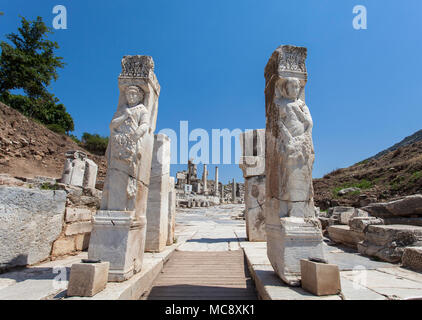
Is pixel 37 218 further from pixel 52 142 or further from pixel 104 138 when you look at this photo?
pixel 104 138

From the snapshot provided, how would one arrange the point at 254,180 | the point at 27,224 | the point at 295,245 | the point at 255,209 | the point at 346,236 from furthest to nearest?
the point at 254,180, the point at 255,209, the point at 346,236, the point at 27,224, the point at 295,245

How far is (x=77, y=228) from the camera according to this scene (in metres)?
4.23

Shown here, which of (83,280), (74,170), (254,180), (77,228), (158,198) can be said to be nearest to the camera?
(83,280)

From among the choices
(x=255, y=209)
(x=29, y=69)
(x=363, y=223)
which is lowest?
(x=363, y=223)

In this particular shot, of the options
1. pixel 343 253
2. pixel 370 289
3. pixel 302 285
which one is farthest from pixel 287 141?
pixel 343 253

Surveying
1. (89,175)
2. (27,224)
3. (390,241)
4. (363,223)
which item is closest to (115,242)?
(27,224)

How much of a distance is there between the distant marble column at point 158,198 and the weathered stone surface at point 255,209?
2.12m

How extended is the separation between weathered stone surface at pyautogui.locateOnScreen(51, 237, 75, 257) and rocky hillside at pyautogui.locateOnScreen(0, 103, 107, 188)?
13494 mm

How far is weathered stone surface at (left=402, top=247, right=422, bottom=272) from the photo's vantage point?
10.9 ft

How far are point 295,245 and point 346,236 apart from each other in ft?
12.4

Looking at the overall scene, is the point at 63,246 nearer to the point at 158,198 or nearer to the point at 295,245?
the point at 158,198

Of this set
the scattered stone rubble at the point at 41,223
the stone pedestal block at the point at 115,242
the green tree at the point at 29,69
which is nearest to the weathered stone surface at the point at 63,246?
the scattered stone rubble at the point at 41,223

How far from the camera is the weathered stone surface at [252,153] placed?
6.09 m

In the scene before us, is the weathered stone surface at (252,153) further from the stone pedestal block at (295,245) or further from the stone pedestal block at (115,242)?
the stone pedestal block at (115,242)
